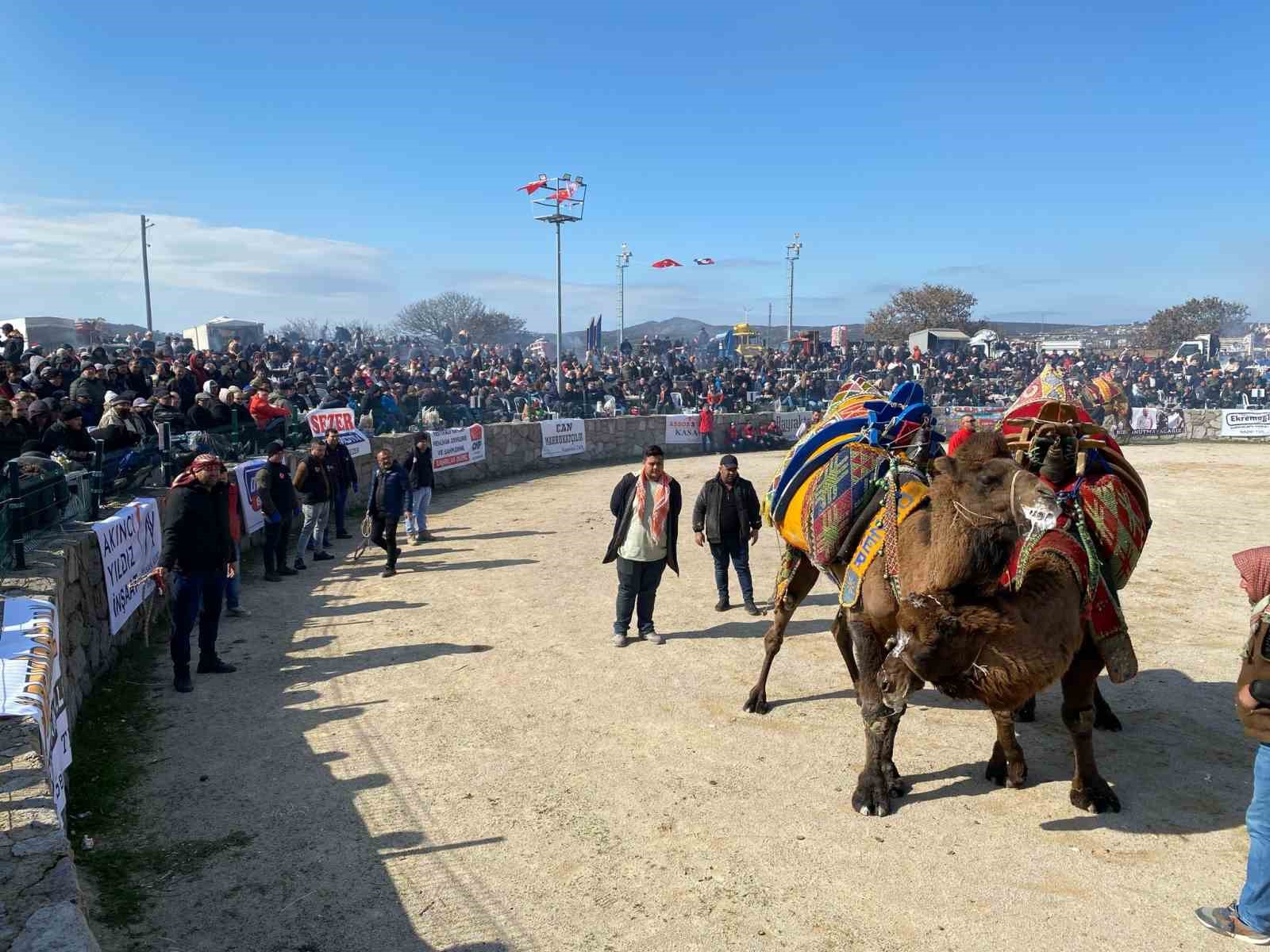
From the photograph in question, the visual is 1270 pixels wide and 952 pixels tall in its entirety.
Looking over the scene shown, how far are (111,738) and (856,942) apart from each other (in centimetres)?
517

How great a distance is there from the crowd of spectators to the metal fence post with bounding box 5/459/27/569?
2.02 m

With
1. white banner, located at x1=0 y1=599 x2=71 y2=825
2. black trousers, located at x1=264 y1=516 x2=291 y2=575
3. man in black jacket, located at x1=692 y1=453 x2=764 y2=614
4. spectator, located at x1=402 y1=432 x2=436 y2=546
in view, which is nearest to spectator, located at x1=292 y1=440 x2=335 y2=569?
black trousers, located at x1=264 y1=516 x2=291 y2=575

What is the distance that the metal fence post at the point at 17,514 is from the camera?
629 centimetres

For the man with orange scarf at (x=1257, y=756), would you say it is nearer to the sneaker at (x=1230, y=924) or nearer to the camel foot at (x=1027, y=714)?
the sneaker at (x=1230, y=924)

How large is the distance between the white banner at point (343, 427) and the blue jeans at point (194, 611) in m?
7.80

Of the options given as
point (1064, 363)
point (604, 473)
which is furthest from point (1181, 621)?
point (1064, 363)

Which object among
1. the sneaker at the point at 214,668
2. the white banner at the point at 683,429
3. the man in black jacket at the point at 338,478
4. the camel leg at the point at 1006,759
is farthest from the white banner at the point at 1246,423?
the sneaker at the point at 214,668

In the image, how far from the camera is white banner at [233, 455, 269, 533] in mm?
11315

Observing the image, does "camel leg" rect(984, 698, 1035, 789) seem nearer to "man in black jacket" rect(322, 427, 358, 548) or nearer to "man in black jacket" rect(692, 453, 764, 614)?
"man in black jacket" rect(692, 453, 764, 614)

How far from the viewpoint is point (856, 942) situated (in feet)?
12.8

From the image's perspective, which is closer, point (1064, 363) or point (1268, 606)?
point (1268, 606)

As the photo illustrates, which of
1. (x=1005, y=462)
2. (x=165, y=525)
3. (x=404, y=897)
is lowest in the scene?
(x=404, y=897)

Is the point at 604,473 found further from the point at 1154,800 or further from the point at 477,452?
the point at 1154,800

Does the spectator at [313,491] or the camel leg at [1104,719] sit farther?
the spectator at [313,491]
